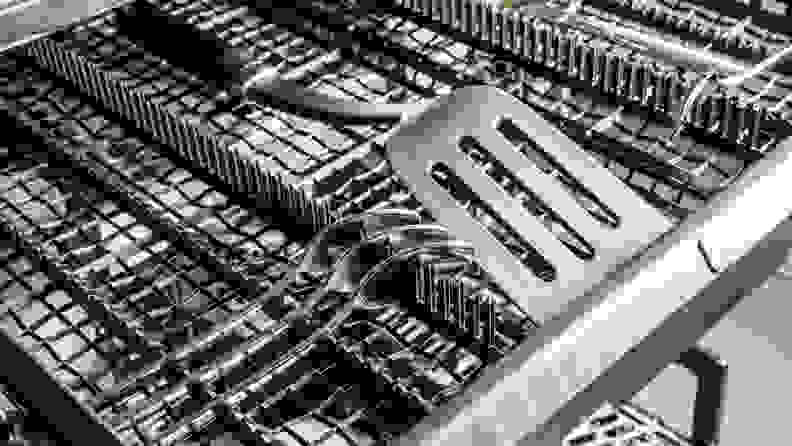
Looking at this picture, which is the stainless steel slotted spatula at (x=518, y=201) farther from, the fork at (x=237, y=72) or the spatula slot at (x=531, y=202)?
the fork at (x=237, y=72)

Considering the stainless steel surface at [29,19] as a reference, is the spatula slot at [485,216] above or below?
below

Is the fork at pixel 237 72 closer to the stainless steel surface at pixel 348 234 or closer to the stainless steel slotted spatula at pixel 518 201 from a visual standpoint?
the stainless steel surface at pixel 348 234

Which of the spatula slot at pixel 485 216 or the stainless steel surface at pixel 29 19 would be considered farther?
the stainless steel surface at pixel 29 19

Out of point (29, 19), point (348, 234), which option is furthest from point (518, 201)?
point (29, 19)

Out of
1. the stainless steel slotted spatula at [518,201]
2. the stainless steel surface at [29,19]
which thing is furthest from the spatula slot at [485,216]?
the stainless steel surface at [29,19]

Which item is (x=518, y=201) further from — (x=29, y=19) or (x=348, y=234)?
(x=29, y=19)
